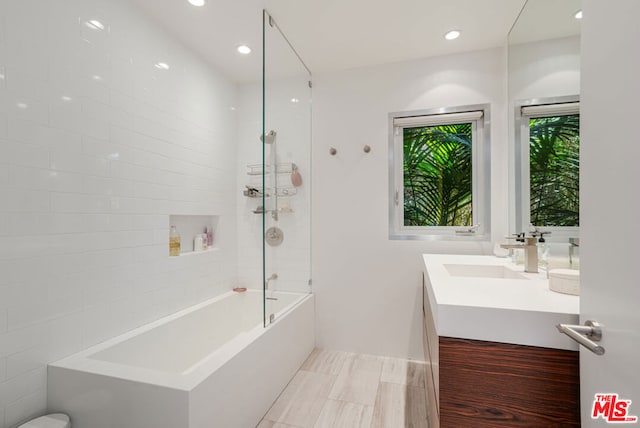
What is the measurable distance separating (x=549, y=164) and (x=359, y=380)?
6.30 feet

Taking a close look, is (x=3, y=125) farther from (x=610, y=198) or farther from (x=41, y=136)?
(x=610, y=198)

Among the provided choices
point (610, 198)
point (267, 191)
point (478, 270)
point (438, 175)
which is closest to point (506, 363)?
point (610, 198)

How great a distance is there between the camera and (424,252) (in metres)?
2.47

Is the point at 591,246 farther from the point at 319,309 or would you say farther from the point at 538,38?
the point at 319,309

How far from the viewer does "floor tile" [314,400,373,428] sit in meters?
1.76

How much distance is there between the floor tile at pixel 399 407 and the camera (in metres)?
1.78

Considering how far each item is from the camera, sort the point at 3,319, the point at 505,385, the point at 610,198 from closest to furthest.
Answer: the point at 610,198 < the point at 505,385 < the point at 3,319

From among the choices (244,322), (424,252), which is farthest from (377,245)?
(244,322)

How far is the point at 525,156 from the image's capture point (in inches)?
73.9

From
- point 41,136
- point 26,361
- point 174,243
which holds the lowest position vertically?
point 26,361

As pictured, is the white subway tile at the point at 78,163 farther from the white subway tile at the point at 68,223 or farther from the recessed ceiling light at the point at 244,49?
the recessed ceiling light at the point at 244,49

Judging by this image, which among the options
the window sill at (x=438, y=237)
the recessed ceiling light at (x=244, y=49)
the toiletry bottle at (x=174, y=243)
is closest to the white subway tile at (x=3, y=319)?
the toiletry bottle at (x=174, y=243)

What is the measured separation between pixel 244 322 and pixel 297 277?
73 centimetres

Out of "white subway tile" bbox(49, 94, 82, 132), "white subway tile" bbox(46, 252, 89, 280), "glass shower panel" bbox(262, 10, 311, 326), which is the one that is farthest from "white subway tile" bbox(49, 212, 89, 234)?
"glass shower panel" bbox(262, 10, 311, 326)
